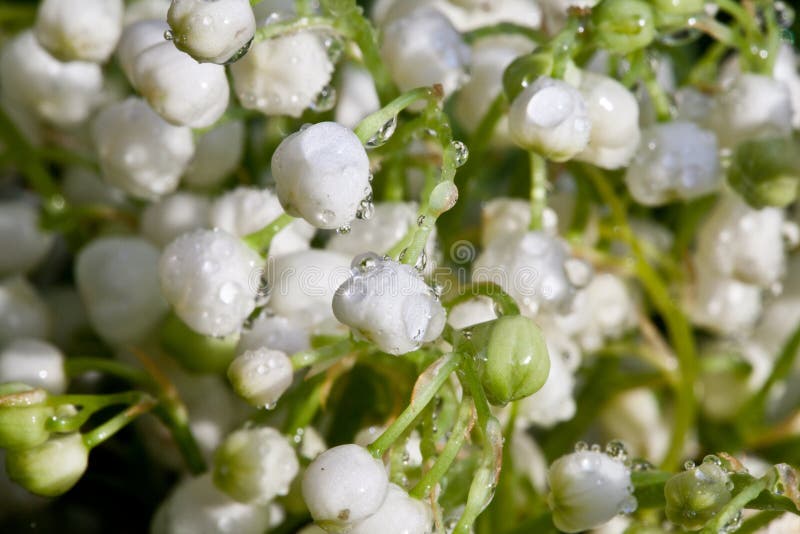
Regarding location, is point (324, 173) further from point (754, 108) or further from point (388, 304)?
point (754, 108)

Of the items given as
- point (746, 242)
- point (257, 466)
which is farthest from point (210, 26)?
point (746, 242)

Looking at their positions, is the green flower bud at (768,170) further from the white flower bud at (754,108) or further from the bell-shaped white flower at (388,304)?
the bell-shaped white flower at (388,304)

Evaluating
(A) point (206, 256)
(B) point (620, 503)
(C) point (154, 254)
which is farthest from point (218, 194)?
(B) point (620, 503)

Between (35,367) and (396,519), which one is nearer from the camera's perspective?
(396,519)

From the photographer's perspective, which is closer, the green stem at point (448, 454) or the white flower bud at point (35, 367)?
the green stem at point (448, 454)

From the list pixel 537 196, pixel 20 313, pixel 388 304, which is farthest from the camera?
pixel 20 313

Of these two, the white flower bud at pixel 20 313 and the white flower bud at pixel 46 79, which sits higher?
the white flower bud at pixel 46 79

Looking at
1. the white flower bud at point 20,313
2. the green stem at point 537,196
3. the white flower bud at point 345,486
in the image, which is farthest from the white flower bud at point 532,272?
the white flower bud at point 20,313
